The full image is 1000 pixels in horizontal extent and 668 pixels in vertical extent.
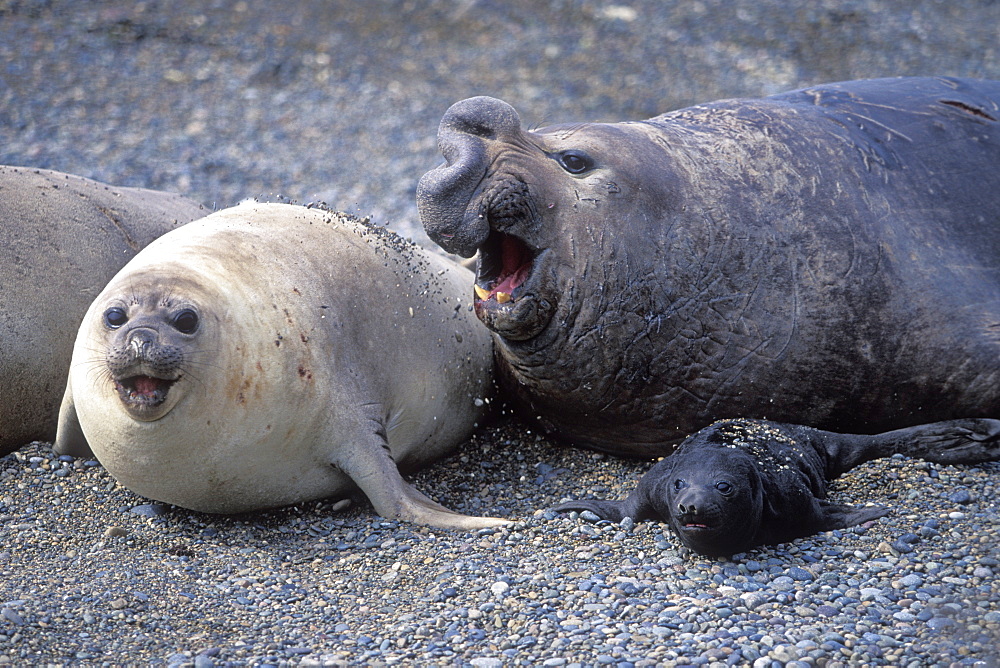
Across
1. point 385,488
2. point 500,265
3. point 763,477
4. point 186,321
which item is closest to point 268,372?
point 186,321

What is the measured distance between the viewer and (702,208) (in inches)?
157

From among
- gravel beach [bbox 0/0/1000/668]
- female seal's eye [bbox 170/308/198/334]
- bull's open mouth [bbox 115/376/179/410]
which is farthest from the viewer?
female seal's eye [bbox 170/308/198/334]

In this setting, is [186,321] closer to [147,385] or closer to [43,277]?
[147,385]

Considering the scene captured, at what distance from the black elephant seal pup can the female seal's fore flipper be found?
1.39ft

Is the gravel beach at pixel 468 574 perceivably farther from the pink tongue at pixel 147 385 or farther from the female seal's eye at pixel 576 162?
the female seal's eye at pixel 576 162

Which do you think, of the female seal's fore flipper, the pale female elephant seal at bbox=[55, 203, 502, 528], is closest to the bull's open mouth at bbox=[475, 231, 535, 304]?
the pale female elephant seal at bbox=[55, 203, 502, 528]

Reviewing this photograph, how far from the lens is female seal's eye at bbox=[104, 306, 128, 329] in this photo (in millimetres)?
3637

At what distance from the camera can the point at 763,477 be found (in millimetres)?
3551

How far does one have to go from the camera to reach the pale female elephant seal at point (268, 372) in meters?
3.64

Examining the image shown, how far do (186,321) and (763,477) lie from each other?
1925 millimetres

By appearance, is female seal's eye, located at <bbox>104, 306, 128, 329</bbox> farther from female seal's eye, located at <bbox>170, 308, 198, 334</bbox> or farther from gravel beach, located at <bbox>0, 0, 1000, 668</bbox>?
gravel beach, located at <bbox>0, 0, 1000, 668</bbox>

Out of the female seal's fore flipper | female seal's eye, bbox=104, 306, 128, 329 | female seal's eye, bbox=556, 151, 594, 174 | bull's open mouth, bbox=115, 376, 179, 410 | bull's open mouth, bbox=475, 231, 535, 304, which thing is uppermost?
female seal's eye, bbox=556, 151, 594, 174

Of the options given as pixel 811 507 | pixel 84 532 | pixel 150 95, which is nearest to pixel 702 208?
pixel 811 507

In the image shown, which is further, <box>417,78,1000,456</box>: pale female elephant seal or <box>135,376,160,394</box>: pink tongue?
<box>417,78,1000,456</box>: pale female elephant seal
